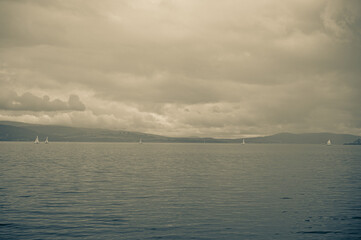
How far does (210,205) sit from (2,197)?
29098 millimetres

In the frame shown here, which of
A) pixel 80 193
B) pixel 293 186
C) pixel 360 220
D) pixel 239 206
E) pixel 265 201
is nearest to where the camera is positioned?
pixel 360 220

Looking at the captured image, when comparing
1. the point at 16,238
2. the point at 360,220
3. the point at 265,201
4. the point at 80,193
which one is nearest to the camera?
the point at 16,238

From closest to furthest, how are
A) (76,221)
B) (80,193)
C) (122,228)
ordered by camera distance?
(122,228) < (76,221) < (80,193)

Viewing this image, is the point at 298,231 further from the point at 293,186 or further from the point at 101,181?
the point at 101,181

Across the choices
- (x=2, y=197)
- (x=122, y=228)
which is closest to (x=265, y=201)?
(x=122, y=228)

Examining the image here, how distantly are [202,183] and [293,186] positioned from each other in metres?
16.8

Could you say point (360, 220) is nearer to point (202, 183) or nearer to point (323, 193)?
point (323, 193)

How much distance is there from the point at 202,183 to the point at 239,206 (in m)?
20.4

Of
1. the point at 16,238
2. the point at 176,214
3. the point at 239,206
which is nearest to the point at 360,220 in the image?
the point at 239,206

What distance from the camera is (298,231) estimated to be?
2991 cm

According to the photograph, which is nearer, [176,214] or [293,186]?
[176,214]

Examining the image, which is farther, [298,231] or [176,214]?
[176,214]

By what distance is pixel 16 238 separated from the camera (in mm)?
26812

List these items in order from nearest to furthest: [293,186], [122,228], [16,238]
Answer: [16,238]
[122,228]
[293,186]
